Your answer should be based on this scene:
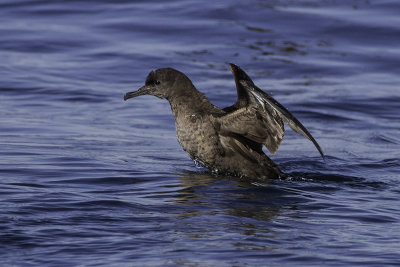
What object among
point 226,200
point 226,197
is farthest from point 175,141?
point 226,200

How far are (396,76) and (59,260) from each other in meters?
9.31

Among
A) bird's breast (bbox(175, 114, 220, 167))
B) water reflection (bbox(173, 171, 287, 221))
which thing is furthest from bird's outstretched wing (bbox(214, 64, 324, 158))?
water reflection (bbox(173, 171, 287, 221))

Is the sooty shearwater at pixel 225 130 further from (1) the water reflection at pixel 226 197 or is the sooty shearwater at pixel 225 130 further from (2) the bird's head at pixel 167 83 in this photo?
(1) the water reflection at pixel 226 197

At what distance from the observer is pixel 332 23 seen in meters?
16.0

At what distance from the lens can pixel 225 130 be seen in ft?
26.5

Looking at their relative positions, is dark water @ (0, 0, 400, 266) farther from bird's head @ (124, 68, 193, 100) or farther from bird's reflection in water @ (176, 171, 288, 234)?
bird's head @ (124, 68, 193, 100)

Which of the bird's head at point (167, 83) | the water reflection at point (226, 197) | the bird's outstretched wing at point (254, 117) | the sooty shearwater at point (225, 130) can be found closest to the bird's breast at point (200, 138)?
the sooty shearwater at point (225, 130)

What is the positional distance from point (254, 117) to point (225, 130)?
39 cm

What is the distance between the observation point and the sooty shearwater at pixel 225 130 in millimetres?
7832

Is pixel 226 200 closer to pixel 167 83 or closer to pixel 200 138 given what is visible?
pixel 200 138

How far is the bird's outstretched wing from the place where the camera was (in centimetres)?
734

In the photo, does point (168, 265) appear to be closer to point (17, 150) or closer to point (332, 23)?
point (17, 150)

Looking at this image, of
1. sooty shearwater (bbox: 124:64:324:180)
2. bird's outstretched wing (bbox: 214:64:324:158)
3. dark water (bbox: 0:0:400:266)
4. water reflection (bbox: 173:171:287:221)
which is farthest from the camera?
sooty shearwater (bbox: 124:64:324:180)

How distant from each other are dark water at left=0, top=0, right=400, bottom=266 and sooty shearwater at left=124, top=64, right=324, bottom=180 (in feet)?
1.00
